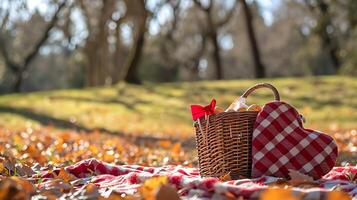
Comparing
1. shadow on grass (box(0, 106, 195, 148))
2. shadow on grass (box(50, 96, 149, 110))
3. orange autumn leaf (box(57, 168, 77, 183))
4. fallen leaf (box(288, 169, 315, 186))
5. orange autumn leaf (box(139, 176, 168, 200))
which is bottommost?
shadow on grass (box(0, 106, 195, 148))

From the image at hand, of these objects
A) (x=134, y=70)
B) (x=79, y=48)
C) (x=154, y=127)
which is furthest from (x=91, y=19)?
(x=154, y=127)

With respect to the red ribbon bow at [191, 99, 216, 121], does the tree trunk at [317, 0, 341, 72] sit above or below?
above

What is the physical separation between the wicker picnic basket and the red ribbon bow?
46 millimetres

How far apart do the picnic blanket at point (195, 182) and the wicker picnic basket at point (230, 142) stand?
0.23 meters

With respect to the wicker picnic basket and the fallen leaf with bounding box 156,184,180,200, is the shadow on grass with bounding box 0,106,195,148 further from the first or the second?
the fallen leaf with bounding box 156,184,180,200

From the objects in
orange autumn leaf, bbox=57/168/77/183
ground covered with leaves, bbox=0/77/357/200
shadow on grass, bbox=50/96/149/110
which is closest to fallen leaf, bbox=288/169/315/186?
orange autumn leaf, bbox=57/168/77/183

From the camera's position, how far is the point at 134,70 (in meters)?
20.9

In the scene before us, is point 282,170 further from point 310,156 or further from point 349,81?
point 349,81

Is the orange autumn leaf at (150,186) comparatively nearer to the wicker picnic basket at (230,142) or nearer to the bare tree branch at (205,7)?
the wicker picnic basket at (230,142)

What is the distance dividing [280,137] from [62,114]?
12.4 meters

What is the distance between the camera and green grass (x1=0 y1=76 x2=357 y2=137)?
45.5ft

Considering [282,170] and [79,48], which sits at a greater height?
[79,48]

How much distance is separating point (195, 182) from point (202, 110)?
0.91 metres

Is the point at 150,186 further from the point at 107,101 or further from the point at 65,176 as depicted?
the point at 107,101
